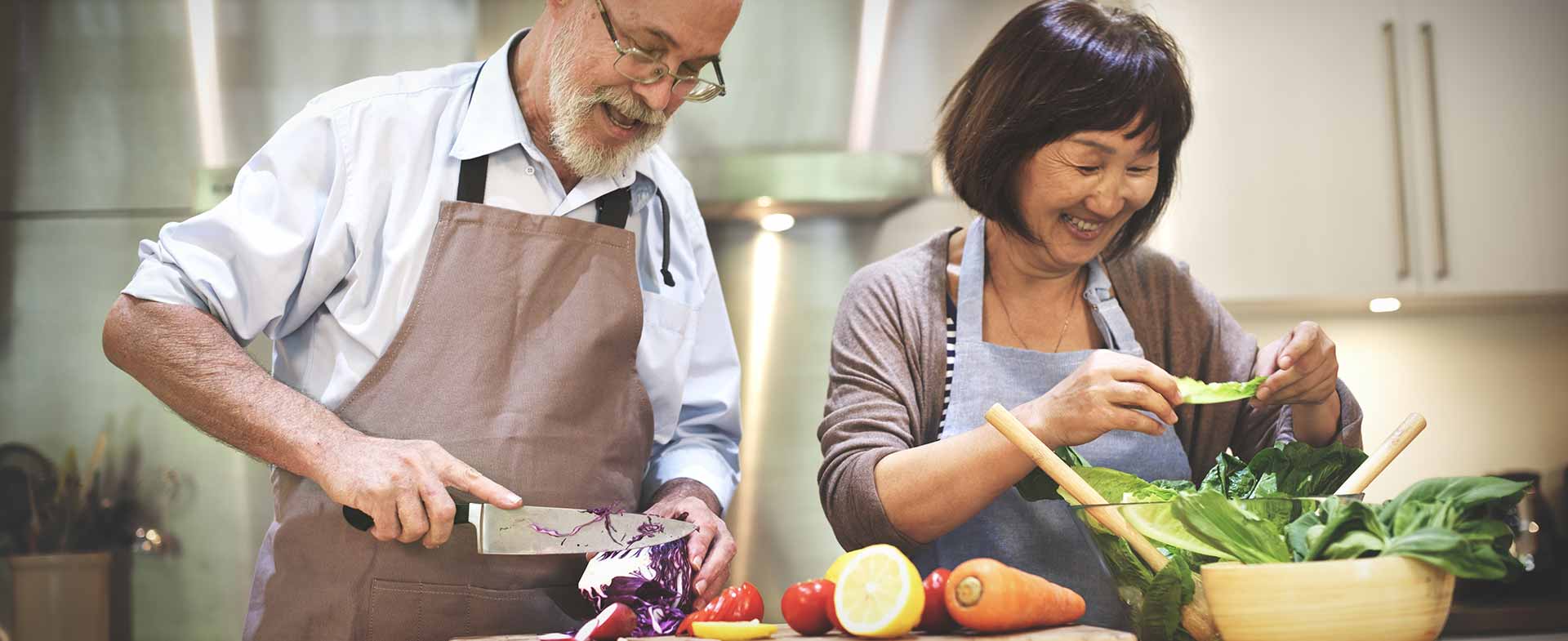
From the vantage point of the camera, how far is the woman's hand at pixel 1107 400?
1263mm

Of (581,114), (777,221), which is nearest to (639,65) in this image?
(581,114)

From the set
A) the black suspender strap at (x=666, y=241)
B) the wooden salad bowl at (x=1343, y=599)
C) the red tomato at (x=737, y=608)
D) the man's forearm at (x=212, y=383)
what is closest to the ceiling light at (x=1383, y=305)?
the black suspender strap at (x=666, y=241)

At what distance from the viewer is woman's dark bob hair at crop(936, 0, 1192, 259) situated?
4.80ft

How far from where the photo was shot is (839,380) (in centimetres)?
155

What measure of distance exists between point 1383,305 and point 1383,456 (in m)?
2.26

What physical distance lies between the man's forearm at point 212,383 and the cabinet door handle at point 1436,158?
2.70 metres

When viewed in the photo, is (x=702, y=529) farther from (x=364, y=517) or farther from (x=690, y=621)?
(x=364, y=517)

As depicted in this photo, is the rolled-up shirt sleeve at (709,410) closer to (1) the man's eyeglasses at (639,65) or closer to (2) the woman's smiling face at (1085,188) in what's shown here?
(1) the man's eyeglasses at (639,65)

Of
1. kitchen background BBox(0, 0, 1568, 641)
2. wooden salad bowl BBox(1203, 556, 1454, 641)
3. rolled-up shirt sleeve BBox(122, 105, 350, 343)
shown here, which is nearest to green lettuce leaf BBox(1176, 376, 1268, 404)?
wooden salad bowl BBox(1203, 556, 1454, 641)

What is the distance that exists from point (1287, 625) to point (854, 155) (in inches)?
76.0

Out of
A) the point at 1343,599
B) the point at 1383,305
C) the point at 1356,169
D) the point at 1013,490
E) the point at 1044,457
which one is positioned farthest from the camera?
the point at 1383,305

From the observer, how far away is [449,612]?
130 cm

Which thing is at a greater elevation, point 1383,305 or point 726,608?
point 1383,305

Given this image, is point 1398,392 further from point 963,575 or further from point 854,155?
point 963,575
